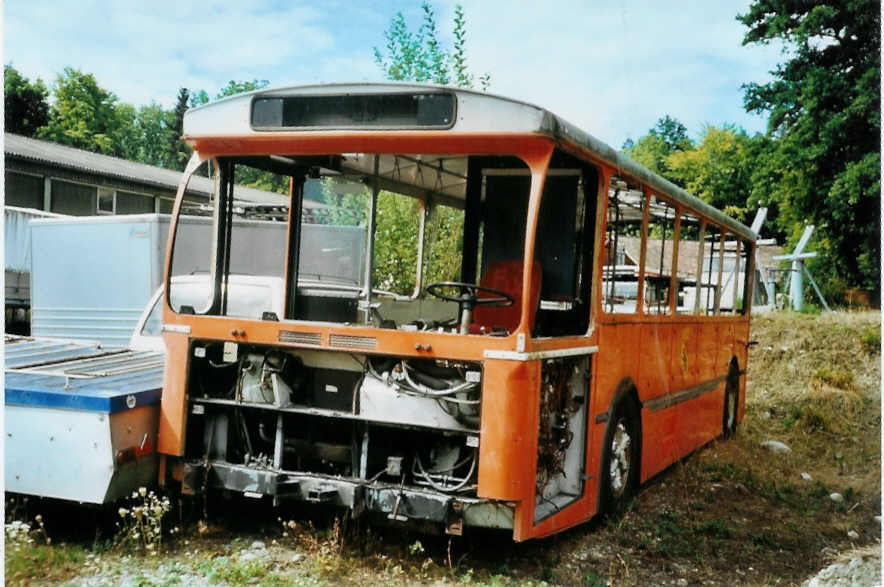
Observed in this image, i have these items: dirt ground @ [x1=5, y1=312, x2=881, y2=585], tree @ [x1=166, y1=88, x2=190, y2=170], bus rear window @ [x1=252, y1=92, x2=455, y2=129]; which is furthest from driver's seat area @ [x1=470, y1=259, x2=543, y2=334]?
tree @ [x1=166, y1=88, x2=190, y2=170]

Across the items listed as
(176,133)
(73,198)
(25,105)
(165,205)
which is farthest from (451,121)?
(176,133)

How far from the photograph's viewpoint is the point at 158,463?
573 centimetres

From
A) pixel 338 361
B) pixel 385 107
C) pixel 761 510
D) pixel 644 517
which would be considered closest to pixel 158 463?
pixel 338 361

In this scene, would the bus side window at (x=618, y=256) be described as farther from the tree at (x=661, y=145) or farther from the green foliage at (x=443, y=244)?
the tree at (x=661, y=145)

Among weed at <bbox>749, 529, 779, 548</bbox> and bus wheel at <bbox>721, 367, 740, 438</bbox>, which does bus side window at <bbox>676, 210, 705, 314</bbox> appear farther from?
bus wheel at <bbox>721, 367, 740, 438</bbox>

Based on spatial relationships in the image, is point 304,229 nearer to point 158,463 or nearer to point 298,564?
point 158,463

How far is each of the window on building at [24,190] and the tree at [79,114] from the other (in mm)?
19885

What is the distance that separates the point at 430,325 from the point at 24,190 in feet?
72.6

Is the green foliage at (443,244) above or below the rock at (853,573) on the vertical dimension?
above

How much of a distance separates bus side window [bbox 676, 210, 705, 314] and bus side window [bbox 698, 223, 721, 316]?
0.11 metres

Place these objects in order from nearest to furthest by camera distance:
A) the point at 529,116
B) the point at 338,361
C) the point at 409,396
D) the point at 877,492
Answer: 1. the point at 529,116
2. the point at 409,396
3. the point at 338,361
4. the point at 877,492

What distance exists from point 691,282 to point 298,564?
5322mm

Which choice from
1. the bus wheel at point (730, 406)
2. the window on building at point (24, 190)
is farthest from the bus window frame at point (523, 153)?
the window on building at point (24, 190)

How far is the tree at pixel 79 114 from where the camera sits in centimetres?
4566
